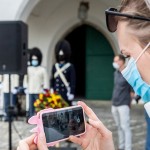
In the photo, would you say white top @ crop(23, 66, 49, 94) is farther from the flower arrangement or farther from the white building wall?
the white building wall

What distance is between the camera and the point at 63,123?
5.20 ft

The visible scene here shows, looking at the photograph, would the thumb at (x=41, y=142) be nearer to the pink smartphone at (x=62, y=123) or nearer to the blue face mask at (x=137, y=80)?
the pink smartphone at (x=62, y=123)

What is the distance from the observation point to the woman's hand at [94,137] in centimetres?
168

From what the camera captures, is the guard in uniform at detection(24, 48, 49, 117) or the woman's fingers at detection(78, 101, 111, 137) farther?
the guard in uniform at detection(24, 48, 49, 117)

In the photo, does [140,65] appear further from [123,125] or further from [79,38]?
[79,38]

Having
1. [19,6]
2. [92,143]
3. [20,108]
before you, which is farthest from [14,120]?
[92,143]

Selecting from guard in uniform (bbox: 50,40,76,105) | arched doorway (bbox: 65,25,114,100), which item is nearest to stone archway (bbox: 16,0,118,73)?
arched doorway (bbox: 65,25,114,100)

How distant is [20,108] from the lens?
9469mm

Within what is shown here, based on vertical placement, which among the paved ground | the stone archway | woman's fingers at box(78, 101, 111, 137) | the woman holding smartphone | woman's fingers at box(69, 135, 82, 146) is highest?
the stone archway

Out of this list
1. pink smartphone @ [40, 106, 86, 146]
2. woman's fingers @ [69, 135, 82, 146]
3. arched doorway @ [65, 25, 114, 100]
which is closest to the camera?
pink smartphone @ [40, 106, 86, 146]

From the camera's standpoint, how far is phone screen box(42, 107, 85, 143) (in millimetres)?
1531

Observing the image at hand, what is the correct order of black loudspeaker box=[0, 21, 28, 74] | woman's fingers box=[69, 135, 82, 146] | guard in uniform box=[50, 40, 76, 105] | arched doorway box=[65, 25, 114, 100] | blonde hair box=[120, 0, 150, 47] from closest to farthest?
blonde hair box=[120, 0, 150, 47]
woman's fingers box=[69, 135, 82, 146]
black loudspeaker box=[0, 21, 28, 74]
guard in uniform box=[50, 40, 76, 105]
arched doorway box=[65, 25, 114, 100]

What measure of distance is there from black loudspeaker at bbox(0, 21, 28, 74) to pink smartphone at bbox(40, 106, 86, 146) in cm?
368

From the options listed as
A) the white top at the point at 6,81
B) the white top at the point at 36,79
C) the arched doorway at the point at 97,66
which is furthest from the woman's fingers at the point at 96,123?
the arched doorway at the point at 97,66
